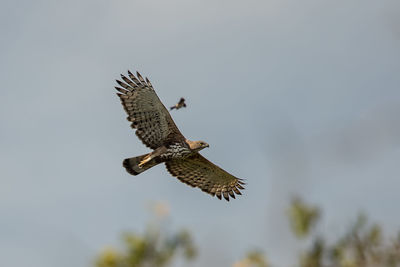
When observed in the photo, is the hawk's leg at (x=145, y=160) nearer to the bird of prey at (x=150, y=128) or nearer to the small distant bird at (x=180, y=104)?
the bird of prey at (x=150, y=128)

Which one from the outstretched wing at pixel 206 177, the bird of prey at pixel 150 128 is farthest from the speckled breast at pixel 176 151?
the outstretched wing at pixel 206 177

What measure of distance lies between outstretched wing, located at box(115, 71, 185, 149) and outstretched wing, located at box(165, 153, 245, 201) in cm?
94

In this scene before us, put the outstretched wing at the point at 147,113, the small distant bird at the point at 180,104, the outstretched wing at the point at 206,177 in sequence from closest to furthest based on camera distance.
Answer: the small distant bird at the point at 180,104 → the outstretched wing at the point at 147,113 → the outstretched wing at the point at 206,177

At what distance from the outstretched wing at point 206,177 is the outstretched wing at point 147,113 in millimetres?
943

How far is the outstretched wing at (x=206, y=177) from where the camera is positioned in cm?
1341

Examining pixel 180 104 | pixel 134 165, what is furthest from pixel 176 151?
pixel 180 104

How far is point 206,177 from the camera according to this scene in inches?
539

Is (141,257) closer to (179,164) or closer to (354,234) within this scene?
(179,164)

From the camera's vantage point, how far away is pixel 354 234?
10.8m

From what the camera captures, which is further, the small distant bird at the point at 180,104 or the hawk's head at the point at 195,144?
the hawk's head at the point at 195,144

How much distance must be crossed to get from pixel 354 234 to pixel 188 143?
3.28 meters

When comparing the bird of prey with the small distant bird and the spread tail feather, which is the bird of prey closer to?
the spread tail feather

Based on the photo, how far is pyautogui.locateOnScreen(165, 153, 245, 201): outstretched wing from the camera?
528 inches

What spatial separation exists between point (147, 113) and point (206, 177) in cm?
201
